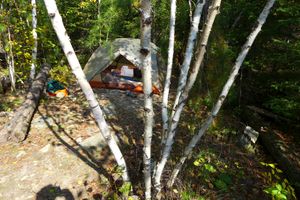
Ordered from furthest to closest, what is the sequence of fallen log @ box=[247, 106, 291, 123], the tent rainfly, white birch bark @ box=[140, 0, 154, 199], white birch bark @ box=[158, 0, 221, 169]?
the tent rainfly < fallen log @ box=[247, 106, 291, 123] < white birch bark @ box=[158, 0, 221, 169] < white birch bark @ box=[140, 0, 154, 199]

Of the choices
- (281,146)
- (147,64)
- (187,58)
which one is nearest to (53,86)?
(187,58)

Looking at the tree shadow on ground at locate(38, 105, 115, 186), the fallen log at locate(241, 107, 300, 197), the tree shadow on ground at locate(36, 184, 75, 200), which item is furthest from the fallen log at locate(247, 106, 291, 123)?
the tree shadow on ground at locate(36, 184, 75, 200)

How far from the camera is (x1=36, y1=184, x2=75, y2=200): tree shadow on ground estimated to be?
13.6ft

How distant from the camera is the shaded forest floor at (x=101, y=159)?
14.3 ft

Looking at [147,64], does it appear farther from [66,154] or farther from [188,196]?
[66,154]

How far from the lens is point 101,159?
5098 millimetres

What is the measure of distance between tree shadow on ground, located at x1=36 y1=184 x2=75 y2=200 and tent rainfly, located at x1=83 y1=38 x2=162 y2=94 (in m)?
4.67

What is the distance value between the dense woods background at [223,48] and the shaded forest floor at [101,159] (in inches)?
13.7

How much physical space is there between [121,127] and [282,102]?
4314 mm

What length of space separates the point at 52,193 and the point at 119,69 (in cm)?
567

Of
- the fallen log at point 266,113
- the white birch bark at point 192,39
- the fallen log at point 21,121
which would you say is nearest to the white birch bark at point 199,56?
the white birch bark at point 192,39

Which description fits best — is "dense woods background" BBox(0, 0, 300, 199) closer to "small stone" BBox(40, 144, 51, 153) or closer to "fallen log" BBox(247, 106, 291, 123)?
"fallen log" BBox(247, 106, 291, 123)

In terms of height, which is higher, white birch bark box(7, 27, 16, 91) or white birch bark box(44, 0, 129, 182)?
white birch bark box(44, 0, 129, 182)

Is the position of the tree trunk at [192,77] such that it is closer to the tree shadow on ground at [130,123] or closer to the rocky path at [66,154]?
the tree shadow on ground at [130,123]
